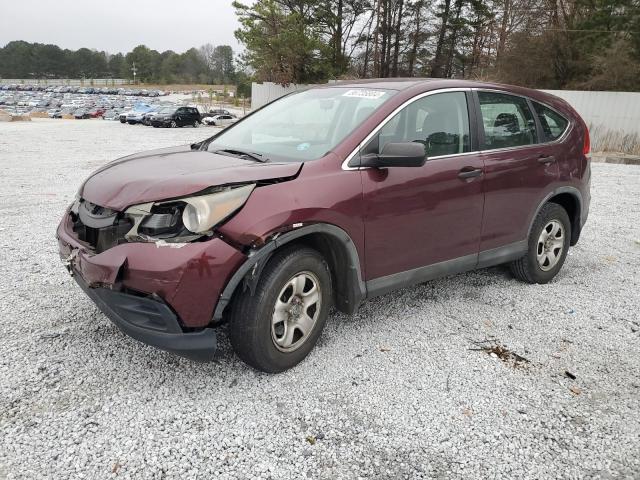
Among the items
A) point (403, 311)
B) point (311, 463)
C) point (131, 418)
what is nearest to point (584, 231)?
point (403, 311)

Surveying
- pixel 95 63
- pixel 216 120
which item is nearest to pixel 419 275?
pixel 216 120

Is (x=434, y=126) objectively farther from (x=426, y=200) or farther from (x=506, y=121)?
(x=506, y=121)

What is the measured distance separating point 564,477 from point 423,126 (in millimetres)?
2340

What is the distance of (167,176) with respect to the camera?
286 centimetres

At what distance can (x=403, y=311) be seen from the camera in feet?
13.3

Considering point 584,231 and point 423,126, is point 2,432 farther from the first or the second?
point 584,231

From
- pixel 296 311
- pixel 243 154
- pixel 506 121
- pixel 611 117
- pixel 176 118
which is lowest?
pixel 296 311

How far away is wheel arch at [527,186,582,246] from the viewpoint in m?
4.56

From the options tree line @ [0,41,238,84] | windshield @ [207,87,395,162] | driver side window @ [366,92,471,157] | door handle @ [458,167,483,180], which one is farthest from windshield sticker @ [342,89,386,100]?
tree line @ [0,41,238,84]

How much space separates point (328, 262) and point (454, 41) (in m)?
40.6

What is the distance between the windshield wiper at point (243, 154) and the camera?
3.31m

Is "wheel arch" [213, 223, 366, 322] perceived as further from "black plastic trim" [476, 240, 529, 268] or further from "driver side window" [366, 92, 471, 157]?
"black plastic trim" [476, 240, 529, 268]

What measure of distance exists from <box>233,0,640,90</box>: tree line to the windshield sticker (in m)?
23.3

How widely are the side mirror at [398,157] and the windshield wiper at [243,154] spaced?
663mm
